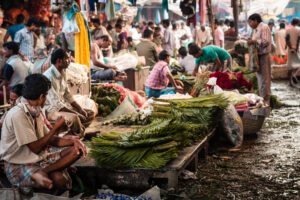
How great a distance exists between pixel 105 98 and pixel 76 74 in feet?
2.99

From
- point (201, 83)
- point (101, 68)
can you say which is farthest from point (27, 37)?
point (201, 83)

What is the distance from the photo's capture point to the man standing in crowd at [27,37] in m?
9.96

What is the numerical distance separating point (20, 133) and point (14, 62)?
4.40 metres

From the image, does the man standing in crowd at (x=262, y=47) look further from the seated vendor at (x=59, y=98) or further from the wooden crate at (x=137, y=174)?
the wooden crate at (x=137, y=174)

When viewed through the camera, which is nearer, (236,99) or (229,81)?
(236,99)

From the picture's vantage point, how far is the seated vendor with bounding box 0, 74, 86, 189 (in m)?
3.67

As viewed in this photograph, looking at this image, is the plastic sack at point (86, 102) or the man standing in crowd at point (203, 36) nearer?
the plastic sack at point (86, 102)

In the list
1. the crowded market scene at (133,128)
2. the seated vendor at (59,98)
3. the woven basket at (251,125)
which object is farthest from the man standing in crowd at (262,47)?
the seated vendor at (59,98)

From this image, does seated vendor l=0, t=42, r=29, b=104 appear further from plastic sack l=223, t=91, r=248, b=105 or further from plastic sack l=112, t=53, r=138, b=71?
plastic sack l=223, t=91, r=248, b=105

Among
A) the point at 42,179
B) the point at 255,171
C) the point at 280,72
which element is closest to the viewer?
the point at 42,179

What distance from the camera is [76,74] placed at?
295 inches

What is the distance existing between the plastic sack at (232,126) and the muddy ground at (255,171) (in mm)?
185

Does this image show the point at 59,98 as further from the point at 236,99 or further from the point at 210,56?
the point at 210,56

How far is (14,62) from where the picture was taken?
7672 mm
